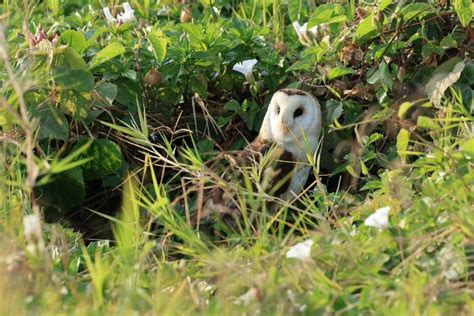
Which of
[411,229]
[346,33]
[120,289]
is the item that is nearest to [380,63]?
[346,33]

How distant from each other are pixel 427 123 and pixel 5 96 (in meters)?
1.78

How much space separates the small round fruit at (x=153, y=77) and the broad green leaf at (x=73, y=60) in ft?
1.14

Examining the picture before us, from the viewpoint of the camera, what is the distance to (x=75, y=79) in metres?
4.40

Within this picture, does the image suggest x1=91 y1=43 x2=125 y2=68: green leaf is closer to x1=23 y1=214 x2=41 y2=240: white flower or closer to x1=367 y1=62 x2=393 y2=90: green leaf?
x1=367 y1=62 x2=393 y2=90: green leaf

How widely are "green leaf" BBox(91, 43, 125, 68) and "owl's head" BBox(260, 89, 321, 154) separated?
73 cm

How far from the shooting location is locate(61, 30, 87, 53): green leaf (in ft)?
15.3

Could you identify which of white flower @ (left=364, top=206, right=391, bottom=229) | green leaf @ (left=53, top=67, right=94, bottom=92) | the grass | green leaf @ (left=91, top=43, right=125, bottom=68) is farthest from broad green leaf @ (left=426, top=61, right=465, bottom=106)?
green leaf @ (left=53, top=67, right=94, bottom=92)

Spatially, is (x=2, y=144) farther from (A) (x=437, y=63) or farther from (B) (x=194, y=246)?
(A) (x=437, y=63)

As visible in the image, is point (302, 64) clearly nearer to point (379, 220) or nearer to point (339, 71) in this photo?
point (339, 71)

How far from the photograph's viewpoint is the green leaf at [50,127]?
14.5 ft

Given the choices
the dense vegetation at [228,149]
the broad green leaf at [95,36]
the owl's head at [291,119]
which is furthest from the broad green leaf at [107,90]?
the owl's head at [291,119]

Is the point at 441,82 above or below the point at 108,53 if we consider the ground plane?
below

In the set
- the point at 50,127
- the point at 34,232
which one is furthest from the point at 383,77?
the point at 34,232

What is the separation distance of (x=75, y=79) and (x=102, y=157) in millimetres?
422
